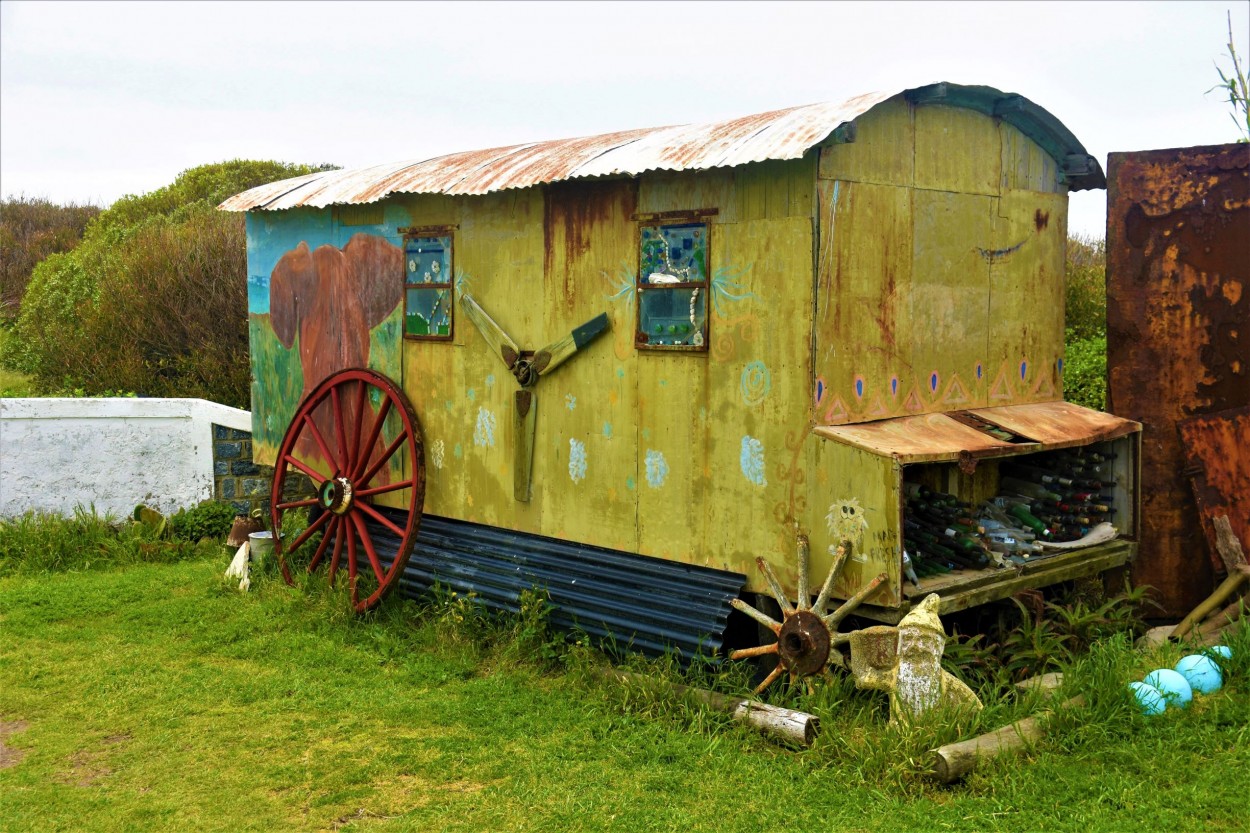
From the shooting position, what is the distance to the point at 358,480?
835 centimetres

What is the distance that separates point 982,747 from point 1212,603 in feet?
7.50

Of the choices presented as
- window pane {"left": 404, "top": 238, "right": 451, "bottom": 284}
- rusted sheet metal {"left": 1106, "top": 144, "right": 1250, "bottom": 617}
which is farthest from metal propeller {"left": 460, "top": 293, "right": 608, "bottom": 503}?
rusted sheet metal {"left": 1106, "top": 144, "right": 1250, "bottom": 617}

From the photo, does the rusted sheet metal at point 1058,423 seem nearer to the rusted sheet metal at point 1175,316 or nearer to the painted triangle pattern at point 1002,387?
the painted triangle pattern at point 1002,387

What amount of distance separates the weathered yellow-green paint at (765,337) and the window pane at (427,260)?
0.13 meters

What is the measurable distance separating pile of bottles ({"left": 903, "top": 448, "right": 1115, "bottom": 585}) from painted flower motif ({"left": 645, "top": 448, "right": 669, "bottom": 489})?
1318 millimetres

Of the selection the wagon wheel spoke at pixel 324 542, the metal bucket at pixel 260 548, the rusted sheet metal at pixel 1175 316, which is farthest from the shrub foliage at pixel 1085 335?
the metal bucket at pixel 260 548

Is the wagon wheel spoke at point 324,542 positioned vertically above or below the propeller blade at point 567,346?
below

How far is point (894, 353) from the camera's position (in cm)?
644

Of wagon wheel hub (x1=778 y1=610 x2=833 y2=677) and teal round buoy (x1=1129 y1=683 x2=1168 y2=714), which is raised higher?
wagon wheel hub (x1=778 y1=610 x2=833 y2=677)

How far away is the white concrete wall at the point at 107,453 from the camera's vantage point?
1007 centimetres

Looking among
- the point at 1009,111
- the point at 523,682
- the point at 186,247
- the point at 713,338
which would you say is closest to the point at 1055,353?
the point at 1009,111

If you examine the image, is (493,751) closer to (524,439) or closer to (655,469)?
(655,469)

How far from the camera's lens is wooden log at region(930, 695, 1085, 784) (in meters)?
5.02

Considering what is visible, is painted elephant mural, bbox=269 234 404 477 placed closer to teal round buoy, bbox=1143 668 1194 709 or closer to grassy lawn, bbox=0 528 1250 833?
grassy lawn, bbox=0 528 1250 833
